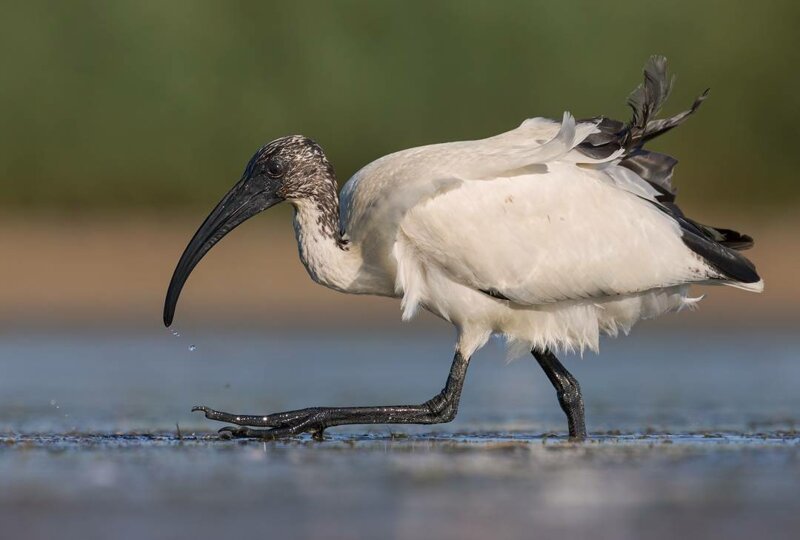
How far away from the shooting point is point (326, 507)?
600 cm

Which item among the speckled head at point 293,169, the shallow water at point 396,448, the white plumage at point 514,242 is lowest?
the shallow water at point 396,448

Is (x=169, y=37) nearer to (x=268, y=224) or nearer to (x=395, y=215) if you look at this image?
(x=268, y=224)

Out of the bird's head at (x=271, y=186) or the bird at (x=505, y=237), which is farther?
the bird's head at (x=271, y=186)

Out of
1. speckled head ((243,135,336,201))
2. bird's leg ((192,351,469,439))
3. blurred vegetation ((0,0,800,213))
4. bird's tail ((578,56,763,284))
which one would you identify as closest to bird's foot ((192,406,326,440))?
bird's leg ((192,351,469,439))

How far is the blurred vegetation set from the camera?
2045 cm

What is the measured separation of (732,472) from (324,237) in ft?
8.57

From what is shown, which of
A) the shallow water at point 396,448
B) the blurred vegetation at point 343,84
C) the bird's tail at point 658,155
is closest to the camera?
the shallow water at point 396,448

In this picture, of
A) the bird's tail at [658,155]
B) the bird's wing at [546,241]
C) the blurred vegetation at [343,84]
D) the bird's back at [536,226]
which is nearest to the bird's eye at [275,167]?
the bird's back at [536,226]

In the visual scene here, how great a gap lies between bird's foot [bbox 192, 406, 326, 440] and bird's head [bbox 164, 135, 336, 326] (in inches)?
35.5

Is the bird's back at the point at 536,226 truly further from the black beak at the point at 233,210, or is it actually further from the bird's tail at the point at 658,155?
the black beak at the point at 233,210

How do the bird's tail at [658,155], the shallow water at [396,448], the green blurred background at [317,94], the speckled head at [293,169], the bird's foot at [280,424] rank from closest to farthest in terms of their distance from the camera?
1. the shallow water at [396,448]
2. the bird's foot at [280,424]
3. the bird's tail at [658,155]
4. the speckled head at [293,169]
5. the green blurred background at [317,94]

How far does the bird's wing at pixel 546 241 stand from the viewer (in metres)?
8.33

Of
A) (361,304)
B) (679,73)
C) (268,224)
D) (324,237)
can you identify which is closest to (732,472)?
(324,237)

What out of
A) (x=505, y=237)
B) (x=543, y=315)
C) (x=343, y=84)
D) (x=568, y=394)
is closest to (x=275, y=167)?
(x=505, y=237)
